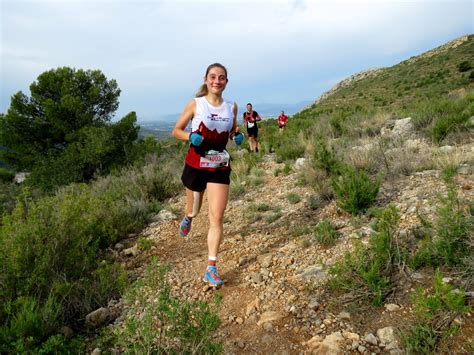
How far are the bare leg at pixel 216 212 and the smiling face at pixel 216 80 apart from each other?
0.92 meters

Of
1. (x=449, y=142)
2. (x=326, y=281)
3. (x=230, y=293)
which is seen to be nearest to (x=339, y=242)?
(x=326, y=281)

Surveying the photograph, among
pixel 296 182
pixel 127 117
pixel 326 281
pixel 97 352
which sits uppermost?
pixel 127 117

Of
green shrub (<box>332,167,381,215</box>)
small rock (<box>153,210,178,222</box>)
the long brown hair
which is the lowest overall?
small rock (<box>153,210,178,222</box>)

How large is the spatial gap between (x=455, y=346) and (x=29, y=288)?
10.1 feet

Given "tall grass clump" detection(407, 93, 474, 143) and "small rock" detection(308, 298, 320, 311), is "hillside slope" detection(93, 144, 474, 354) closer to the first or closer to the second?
"small rock" detection(308, 298, 320, 311)

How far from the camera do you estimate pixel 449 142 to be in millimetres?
5539

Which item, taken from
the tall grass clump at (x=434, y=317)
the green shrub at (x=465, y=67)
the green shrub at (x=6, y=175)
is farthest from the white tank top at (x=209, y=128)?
the green shrub at (x=465, y=67)

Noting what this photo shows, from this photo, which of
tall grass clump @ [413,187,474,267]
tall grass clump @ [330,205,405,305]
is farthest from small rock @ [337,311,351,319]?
tall grass clump @ [413,187,474,267]

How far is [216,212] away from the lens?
124 inches

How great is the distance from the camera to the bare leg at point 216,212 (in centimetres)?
315

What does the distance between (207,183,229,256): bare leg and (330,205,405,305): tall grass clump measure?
3.63ft

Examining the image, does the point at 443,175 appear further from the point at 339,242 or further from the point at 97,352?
the point at 97,352

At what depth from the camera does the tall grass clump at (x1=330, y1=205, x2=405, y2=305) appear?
8.12ft

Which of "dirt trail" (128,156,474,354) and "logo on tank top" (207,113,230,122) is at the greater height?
"logo on tank top" (207,113,230,122)
